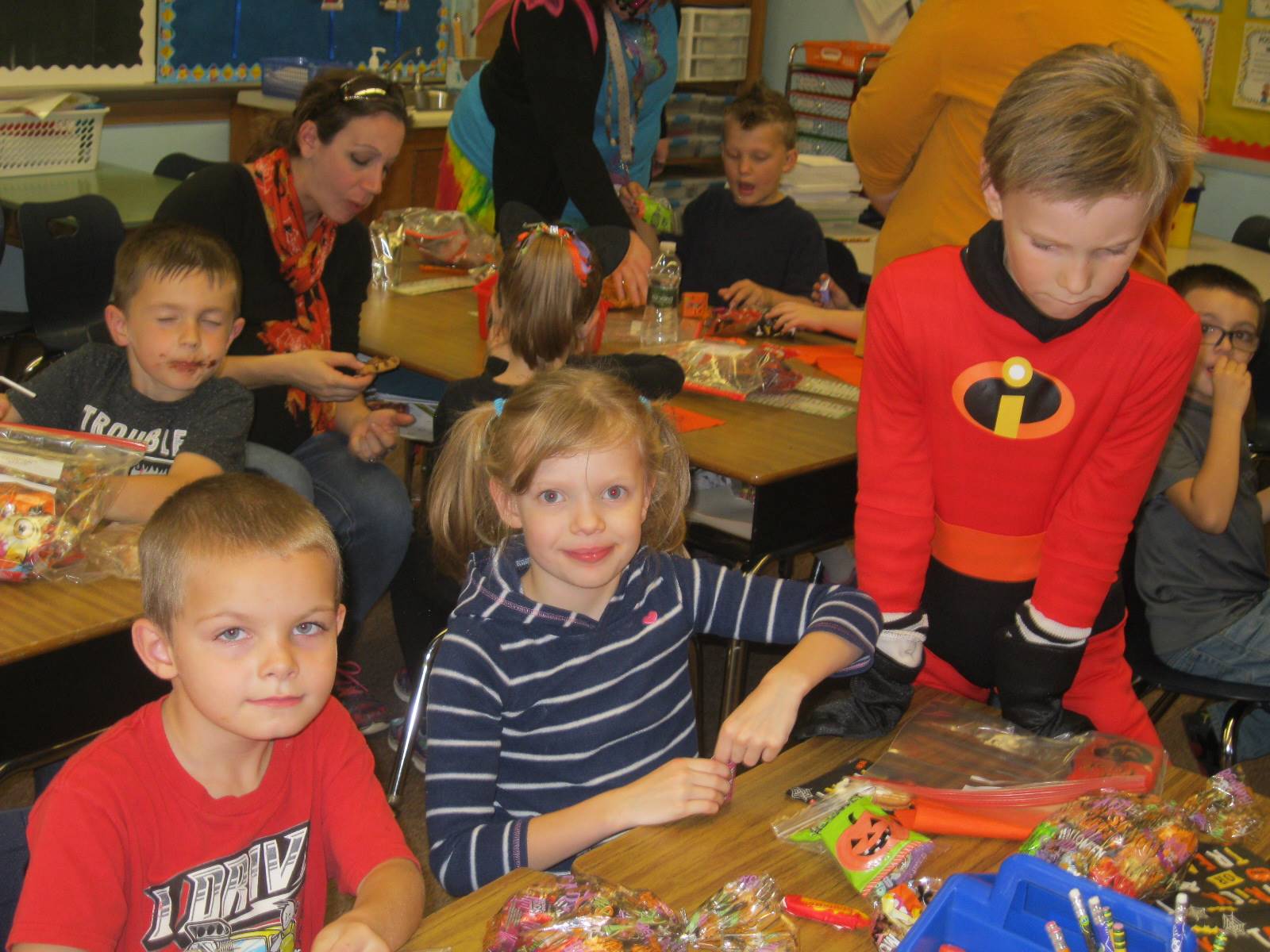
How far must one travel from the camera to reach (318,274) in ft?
8.66

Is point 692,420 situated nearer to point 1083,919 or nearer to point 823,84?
point 1083,919

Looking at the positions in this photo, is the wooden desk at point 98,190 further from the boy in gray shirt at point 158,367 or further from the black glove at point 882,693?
the black glove at point 882,693

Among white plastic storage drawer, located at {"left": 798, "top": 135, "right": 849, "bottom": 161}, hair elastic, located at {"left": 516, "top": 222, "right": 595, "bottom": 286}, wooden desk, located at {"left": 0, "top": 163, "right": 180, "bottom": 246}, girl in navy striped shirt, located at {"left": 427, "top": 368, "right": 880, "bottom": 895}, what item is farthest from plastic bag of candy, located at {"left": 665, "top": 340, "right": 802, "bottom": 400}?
white plastic storage drawer, located at {"left": 798, "top": 135, "right": 849, "bottom": 161}

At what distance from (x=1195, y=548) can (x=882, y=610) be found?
3.08ft

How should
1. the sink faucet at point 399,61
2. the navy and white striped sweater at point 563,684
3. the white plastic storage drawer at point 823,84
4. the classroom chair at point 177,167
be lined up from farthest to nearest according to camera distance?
the white plastic storage drawer at point 823,84
the sink faucet at point 399,61
the classroom chair at point 177,167
the navy and white striped sweater at point 563,684

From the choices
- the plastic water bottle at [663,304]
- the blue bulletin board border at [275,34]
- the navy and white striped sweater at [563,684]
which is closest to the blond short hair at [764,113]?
the plastic water bottle at [663,304]

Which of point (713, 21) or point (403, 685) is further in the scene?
point (713, 21)

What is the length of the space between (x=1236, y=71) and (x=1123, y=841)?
4.90 m

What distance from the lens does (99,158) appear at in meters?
4.94

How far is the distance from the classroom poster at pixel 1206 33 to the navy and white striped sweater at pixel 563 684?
179 inches

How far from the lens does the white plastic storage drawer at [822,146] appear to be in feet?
18.7

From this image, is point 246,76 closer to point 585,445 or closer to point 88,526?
point 88,526

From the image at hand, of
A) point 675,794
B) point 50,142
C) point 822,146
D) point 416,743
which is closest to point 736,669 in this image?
point 416,743

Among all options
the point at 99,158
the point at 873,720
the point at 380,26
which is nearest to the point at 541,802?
the point at 873,720
